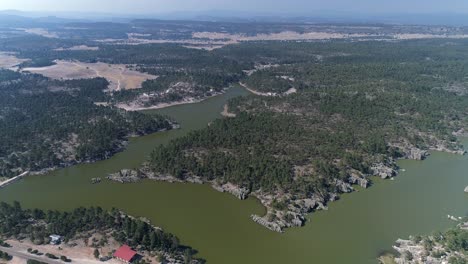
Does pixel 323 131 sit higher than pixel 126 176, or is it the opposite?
pixel 323 131

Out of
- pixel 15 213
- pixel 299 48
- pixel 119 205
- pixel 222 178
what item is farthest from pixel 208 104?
pixel 299 48

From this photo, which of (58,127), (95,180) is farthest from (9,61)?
(95,180)

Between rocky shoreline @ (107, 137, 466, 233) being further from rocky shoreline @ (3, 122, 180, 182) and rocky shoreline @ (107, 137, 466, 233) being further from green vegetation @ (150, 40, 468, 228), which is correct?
rocky shoreline @ (3, 122, 180, 182)

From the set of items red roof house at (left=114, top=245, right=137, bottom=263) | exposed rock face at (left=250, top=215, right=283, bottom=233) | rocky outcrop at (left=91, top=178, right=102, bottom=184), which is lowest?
rocky outcrop at (left=91, top=178, right=102, bottom=184)

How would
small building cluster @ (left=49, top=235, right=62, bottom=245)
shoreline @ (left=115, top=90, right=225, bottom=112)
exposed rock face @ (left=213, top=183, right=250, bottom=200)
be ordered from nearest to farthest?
small building cluster @ (left=49, top=235, right=62, bottom=245) < exposed rock face @ (left=213, top=183, right=250, bottom=200) < shoreline @ (left=115, top=90, right=225, bottom=112)

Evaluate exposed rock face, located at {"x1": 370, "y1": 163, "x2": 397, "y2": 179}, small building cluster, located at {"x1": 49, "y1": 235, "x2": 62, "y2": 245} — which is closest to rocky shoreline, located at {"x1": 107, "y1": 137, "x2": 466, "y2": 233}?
exposed rock face, located at {"x1": 370, "y1": 163, "x2": 397, "y2": 179}

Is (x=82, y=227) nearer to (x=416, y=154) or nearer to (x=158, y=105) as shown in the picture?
(x=416, y=154)

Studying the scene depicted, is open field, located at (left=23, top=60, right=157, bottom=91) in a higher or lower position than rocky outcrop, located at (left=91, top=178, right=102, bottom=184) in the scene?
higher
